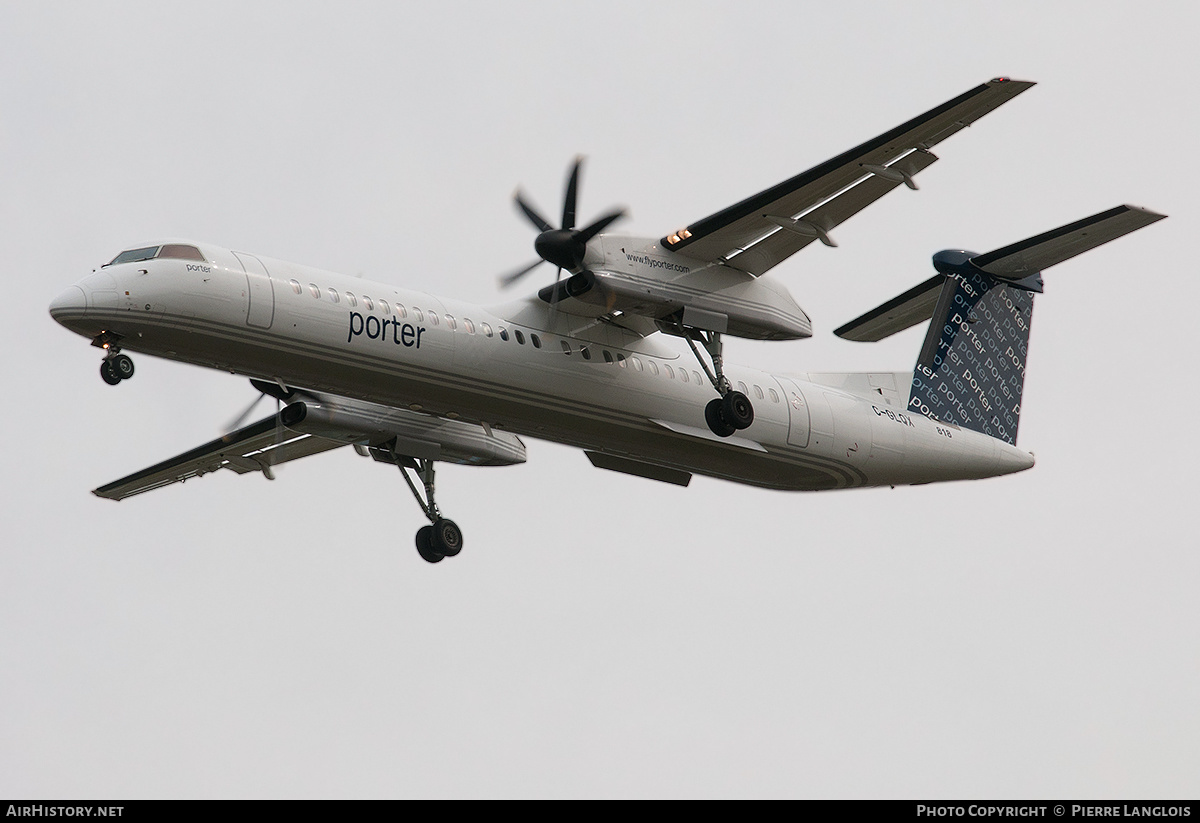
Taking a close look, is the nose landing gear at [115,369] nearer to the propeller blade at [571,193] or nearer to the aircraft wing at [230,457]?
the aircraft wing at [230,457]

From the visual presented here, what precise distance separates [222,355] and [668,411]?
5.86 metres

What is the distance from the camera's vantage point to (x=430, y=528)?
2120 centimetres

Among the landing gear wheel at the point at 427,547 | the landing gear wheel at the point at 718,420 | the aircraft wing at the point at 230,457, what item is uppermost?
the aircraft wing at the point at 230,457

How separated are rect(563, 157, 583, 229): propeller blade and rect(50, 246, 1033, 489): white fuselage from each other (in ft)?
4.26

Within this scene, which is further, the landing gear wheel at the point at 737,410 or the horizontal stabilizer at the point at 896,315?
the horizontal stabilizer at the point at 896,315

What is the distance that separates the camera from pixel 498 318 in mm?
18828

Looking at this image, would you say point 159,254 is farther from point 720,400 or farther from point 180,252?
point 720,400

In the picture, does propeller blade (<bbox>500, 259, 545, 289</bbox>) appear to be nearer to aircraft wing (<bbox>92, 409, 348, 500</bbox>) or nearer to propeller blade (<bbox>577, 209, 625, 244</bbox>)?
propeller blade (<bbox>577, 209, 625, 244</bbox>)

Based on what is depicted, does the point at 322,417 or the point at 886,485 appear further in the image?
the point at 886,485

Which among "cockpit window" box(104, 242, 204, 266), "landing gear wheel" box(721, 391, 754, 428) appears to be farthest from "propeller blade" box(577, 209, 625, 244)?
"cockpit window" box(104, 242, 204, 266)

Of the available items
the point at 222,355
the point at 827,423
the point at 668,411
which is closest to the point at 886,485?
the point at 827,423

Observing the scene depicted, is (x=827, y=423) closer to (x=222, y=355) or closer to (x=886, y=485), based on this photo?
(x=886, y=485)

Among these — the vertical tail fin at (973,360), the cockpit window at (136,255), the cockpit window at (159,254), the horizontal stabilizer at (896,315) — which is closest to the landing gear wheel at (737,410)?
the horizontal stabilizer at (896,315)

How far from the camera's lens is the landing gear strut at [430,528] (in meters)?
21.1
